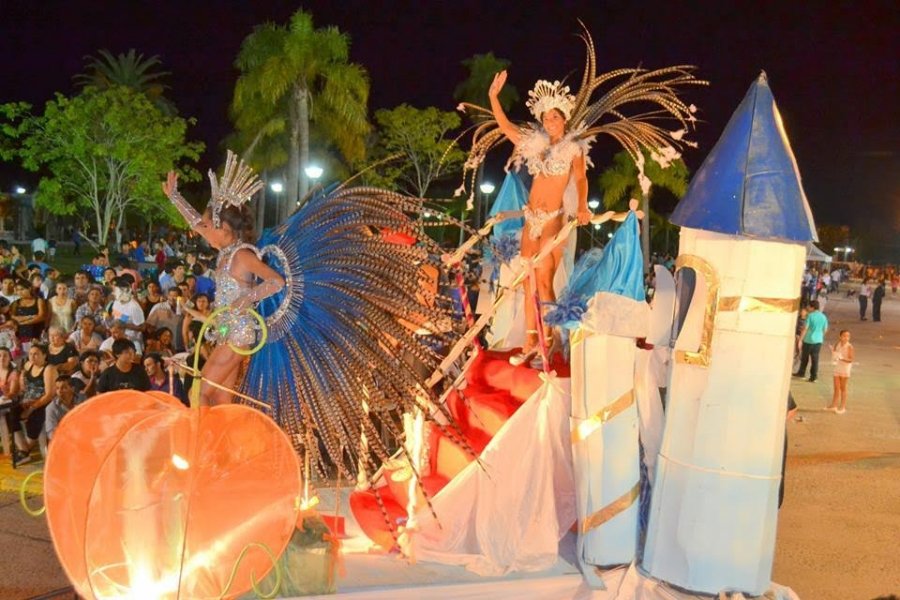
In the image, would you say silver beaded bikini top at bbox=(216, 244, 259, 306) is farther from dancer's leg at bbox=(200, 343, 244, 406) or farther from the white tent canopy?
the white tent canopy

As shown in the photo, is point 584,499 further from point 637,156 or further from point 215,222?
point 215,222

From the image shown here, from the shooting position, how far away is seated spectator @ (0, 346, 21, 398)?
8.21 metres

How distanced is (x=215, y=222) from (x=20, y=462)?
16.1 feet

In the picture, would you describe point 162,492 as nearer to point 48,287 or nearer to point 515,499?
point 515,499

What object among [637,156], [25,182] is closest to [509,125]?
[637,156]

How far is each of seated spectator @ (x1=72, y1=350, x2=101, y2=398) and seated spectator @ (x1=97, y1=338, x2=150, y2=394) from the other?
28cm

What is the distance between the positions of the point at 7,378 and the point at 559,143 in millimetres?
5740

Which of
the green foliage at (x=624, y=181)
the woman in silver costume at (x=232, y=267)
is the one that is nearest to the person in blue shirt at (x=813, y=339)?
the woman in silver costume at (x=232, y=267)

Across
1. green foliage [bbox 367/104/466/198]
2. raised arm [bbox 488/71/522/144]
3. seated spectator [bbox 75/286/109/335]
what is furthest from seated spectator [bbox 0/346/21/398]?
green foliage [bbox 367/104/466/198]

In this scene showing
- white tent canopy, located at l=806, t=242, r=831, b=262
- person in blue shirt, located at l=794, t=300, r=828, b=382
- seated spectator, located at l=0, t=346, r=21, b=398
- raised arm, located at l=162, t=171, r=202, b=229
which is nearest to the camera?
raised arm, located at l=162, t=171, r=202, b=229

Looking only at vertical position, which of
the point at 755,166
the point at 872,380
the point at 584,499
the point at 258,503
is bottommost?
the point at 872,380

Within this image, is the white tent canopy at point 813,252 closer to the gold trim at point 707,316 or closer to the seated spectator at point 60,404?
the gold trim at point 707,316

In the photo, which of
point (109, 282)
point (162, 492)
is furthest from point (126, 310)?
point (162, 492)

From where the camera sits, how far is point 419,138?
1267 inches
